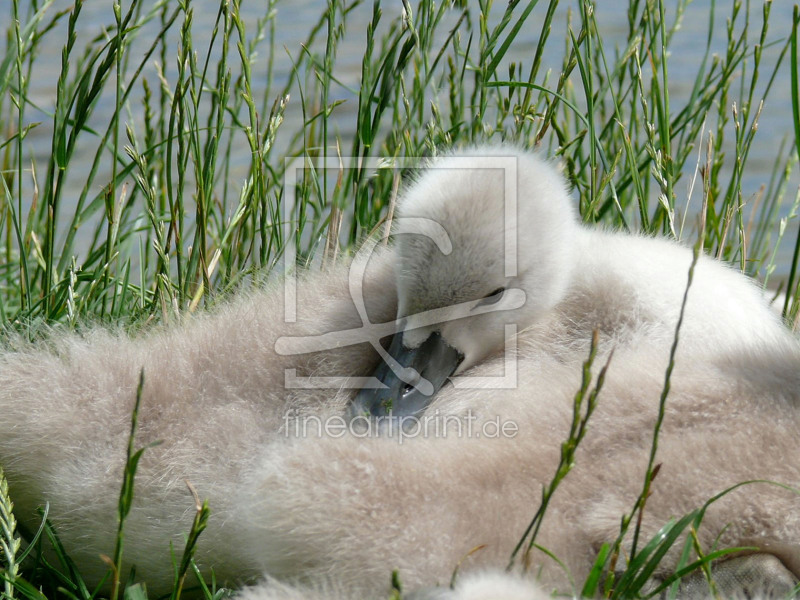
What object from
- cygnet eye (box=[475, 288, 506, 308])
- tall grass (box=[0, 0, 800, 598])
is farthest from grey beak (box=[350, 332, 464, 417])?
tall grass (box=[0, 0, 800, 598])

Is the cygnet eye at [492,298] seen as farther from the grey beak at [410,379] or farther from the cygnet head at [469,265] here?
the grey beak at [410,379]

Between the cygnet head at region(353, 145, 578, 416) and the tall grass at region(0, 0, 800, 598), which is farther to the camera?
the tall grass at region(0, 0, 800, 598)

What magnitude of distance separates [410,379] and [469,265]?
256mm

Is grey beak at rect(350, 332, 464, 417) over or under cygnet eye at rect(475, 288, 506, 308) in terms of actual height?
under

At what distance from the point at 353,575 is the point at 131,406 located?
64 cm

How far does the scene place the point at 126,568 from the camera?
6.79ft

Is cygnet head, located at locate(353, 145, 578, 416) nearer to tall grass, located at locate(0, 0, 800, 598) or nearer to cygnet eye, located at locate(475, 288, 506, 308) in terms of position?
cygnet eye, located at locate(475, 288, 506, 308)

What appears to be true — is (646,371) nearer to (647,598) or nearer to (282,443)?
(647,598)

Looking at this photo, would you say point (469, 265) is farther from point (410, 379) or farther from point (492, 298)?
point (410, 379)

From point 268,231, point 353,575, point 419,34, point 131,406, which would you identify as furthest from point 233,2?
point 353,575

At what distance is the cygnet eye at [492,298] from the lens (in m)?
2.31

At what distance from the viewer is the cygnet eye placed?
2.31 meters

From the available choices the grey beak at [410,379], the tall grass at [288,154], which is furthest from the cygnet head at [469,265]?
the tall grass at [288,154]

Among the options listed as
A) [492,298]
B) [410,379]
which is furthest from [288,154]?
[410,379]
